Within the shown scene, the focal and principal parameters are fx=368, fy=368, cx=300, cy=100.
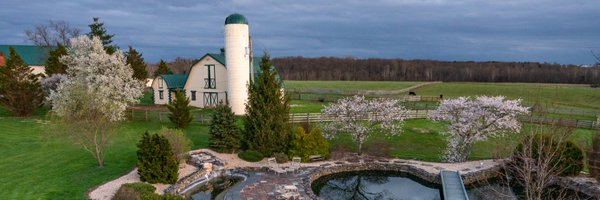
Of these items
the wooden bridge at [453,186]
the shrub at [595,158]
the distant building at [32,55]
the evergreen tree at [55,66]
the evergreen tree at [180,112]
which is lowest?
the wooden bridge at [453,186]

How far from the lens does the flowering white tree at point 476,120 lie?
70.7ft

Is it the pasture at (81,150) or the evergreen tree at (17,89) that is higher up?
the evergreen tree at (17,89)

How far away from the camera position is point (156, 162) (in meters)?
17.5

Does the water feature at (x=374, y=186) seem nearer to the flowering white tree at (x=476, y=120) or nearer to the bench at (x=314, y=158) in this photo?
the bench at (x=314, y=158)

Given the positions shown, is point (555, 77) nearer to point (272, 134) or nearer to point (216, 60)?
point (216, 60)

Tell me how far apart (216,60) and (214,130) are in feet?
59.2

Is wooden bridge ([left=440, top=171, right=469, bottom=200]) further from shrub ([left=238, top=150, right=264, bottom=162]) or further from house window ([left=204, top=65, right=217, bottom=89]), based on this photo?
house window ([left=204, top=65, right=217, bottom=89])

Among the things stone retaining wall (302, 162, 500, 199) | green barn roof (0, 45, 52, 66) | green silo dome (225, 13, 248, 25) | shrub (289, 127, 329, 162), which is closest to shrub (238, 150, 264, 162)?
shrub (289, 127, 329, 162)

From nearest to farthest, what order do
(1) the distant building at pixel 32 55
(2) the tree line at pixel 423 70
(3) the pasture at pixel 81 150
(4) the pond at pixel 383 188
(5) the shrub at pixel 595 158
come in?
1. (3) the pasture at pixel 81 150
2. (4) the pond at pixel 383 188
3. (5) the shrub at pixel 595 158
4. (1) the distant building at pixel 32 55
5. (2) the tree line at pixel 423 70

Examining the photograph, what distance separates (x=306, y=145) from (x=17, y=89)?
28783 millimetres

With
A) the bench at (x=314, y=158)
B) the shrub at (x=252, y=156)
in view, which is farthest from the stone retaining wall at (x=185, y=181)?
the bench at (x=314, y=158)

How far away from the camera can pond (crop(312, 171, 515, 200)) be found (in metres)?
17.6

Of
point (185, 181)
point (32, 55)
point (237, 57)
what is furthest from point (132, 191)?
point (32, 55)

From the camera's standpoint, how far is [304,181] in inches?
725
